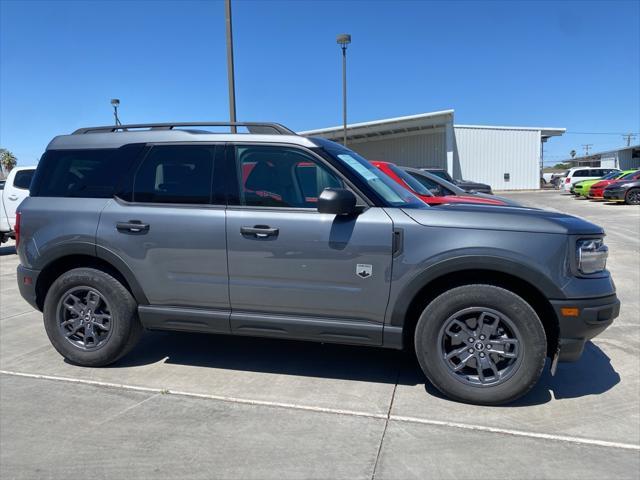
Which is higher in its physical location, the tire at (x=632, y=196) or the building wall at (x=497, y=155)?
the building wall at (x=497, y=155)

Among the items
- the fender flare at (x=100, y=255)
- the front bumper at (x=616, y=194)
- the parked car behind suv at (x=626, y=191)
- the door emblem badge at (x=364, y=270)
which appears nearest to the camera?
the door emblem badge at (x=364, y=270)

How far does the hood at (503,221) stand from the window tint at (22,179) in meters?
10.9

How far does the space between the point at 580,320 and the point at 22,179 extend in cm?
1210

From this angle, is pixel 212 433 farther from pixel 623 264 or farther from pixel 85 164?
pixel 623 264

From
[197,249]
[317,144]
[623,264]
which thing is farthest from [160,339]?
[623,264]

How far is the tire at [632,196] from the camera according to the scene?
20.8m

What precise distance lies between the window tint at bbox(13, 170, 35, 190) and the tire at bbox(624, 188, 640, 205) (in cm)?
2177

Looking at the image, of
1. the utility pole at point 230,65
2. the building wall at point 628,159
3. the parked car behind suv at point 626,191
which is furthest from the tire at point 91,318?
the building wall at point 628,159

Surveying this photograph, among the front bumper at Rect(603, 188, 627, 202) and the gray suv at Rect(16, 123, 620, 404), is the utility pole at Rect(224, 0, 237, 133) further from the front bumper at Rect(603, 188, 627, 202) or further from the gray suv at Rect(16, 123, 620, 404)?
the front bumper at Rect(603, 188, 627, 202)

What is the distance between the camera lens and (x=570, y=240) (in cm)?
332

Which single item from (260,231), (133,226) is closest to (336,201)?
(260,231)

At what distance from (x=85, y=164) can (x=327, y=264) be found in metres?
2.37

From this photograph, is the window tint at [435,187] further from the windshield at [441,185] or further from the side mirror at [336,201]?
the side mirror at [336,201]

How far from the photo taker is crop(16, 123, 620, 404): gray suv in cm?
338
